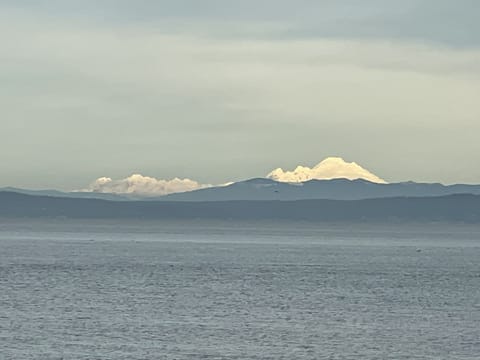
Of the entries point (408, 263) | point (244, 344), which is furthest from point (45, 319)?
point (408, 263)

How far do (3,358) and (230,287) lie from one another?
2097 inches

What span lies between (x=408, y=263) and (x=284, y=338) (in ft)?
371

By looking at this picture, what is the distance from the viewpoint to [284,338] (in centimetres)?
6850

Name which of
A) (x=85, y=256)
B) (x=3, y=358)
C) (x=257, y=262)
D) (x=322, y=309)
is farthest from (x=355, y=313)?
(x=85, y=256)

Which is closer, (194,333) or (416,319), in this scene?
(194,333)

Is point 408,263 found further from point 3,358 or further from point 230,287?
point 3,358

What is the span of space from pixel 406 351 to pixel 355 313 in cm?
2027

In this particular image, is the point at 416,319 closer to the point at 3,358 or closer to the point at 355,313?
the point at 355,313

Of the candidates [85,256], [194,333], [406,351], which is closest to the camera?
[406,351]

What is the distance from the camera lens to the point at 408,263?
179 meters

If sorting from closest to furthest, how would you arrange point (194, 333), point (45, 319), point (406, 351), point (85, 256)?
point (406, 351) < point (194, 333) < point (45, 319) < point (85, 256)

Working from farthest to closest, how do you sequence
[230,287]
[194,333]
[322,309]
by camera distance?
[230,287] < [322,309] < [194,333]

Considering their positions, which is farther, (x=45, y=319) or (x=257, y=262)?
(x=257, y=262)

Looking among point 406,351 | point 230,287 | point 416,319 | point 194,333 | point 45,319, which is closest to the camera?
point 406,351
